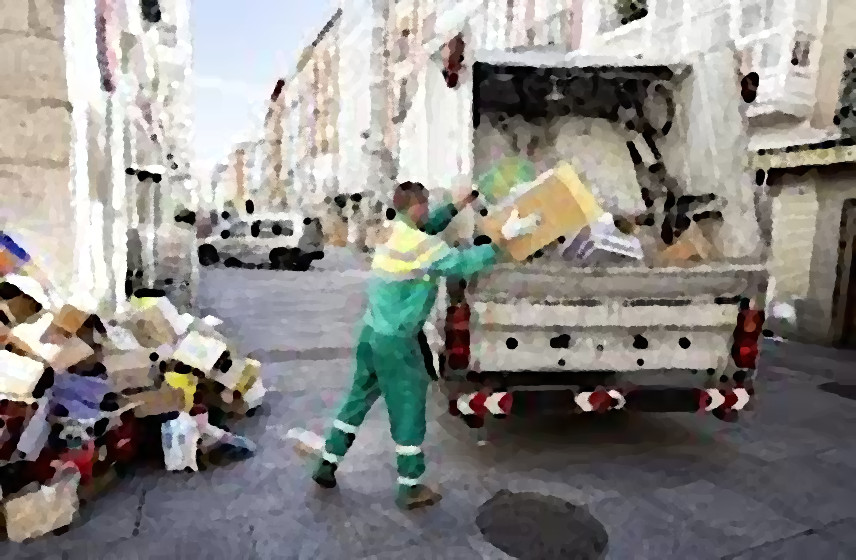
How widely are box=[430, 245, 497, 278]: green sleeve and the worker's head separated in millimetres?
180

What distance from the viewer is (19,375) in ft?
8.85

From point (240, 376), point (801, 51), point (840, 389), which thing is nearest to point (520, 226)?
point (240, 376)

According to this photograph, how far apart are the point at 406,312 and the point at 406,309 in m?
0.01

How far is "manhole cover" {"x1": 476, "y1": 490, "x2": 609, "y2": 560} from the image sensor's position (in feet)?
8.53

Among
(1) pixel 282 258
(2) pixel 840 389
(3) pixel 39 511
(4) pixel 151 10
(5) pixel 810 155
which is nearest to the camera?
(3) pixel 39 511

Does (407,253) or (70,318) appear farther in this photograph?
(70,318)

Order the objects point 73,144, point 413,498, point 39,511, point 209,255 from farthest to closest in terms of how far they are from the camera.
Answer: point 209,255 → point 73,144 → point 413,498 → point 39,511

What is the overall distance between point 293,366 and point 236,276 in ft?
19.9

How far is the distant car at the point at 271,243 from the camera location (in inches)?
476

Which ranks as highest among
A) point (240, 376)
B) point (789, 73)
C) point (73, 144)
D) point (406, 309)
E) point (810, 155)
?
point (789, 73)

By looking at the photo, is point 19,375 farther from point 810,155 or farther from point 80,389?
point 810,155

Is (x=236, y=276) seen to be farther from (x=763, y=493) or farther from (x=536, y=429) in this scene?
(x=763, y=493)

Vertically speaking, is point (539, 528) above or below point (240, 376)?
below

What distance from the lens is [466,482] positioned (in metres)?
3.17
